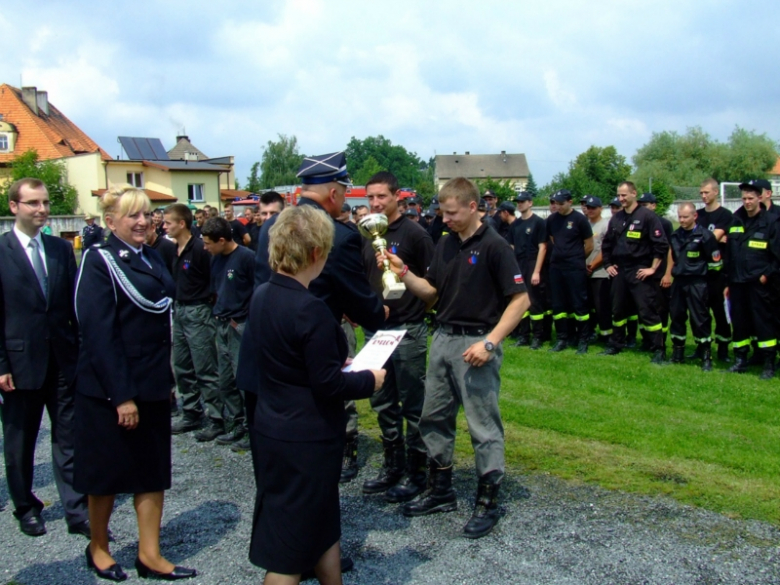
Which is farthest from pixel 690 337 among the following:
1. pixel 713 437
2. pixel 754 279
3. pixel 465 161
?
pixel 465 161

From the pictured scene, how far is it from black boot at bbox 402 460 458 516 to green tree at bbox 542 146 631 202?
4428cm

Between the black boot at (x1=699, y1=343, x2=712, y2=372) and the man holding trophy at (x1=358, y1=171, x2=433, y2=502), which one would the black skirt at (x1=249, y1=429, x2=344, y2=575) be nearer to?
the man holding trophy at (x1=358, y1=171, x2=433, y2=502)

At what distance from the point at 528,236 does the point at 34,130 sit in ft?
187

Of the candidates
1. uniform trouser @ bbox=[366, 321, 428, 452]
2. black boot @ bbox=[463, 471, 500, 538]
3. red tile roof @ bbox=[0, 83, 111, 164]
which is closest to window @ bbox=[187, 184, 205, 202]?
red tile roof @ bbox=[0, 83, 111, 164]

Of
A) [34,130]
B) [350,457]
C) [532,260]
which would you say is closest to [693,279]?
[532,260]

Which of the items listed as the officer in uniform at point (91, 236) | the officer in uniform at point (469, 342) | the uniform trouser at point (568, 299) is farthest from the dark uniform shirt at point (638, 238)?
the officer in uniform at point (91, 236)

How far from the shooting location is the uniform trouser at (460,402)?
14.7ft

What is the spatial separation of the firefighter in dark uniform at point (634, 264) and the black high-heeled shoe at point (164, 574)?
7092 mm

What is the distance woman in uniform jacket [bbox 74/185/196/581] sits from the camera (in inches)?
147

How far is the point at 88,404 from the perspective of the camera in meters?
3.80

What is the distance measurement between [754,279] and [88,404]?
7.47 metres

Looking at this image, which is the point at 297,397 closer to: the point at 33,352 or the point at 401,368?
the point at 401,368

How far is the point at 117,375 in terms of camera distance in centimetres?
370

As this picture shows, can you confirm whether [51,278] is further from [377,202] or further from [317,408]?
[317,408]
